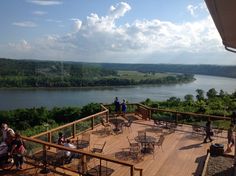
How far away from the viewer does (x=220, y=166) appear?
31.7 feet

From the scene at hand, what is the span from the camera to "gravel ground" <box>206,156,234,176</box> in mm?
9102

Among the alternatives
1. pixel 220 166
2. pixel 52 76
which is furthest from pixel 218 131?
pixel 52 76

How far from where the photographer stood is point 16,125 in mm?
40750

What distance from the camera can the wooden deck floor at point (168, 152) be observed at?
936 cm

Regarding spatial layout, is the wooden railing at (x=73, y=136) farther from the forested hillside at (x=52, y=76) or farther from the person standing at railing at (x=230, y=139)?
the forested hillside at (x=52, y=76)

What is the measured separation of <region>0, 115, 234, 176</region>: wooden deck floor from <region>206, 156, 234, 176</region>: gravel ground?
1.05ft

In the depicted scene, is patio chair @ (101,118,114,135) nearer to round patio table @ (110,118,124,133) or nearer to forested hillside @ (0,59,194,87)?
round patio table @ (110,118,124,133)

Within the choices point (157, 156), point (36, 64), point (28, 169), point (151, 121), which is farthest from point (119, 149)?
point (36, 64)

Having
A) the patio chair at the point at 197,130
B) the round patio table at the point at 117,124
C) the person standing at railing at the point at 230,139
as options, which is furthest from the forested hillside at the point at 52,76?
the person standing at railing at the point at 230,139

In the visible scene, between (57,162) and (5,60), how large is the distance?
124 meters

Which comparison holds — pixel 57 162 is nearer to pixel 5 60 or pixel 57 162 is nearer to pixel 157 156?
pixel 157 156

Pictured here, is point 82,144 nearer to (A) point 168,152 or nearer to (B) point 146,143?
(B) point 146,143

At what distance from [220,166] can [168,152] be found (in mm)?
2103

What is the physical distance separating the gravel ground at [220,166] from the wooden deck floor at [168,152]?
320mm
